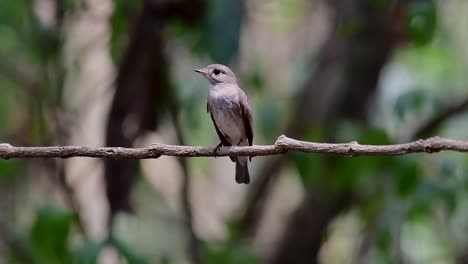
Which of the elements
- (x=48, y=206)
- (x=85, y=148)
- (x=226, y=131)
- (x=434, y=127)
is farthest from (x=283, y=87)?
(x=85, y=148)

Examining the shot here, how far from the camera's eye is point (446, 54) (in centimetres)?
747

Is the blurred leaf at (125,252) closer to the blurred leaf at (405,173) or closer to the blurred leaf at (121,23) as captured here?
the blurred leaf at (405,173)

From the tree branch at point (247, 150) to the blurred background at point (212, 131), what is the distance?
1085 mm

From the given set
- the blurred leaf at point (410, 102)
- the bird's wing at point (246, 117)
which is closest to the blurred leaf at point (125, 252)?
the bird's wing at point (246, 117)

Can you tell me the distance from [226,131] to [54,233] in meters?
1.14

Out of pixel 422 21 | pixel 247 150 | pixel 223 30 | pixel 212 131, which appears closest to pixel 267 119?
pixel 223 30

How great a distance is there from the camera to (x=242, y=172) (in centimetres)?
502

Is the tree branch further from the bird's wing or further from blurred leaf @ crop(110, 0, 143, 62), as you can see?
blurred leaf @ crop(110, 0, 143, 62)

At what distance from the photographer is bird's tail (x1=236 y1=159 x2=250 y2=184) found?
16.3ft

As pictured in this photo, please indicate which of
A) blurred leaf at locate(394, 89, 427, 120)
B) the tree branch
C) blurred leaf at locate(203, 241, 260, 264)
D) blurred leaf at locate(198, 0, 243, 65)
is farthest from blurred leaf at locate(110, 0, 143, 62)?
the tree branch

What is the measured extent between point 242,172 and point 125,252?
971 millimetres

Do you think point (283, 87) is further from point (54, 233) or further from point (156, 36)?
point (54, 233)

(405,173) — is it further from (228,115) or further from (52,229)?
(52,229)

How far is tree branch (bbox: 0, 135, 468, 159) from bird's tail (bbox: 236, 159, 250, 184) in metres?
1.71
